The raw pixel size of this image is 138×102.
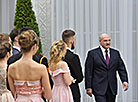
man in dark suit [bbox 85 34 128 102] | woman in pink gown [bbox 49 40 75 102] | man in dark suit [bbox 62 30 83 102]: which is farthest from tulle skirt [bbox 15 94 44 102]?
man in dark suit [bbox 85 34 128 102]

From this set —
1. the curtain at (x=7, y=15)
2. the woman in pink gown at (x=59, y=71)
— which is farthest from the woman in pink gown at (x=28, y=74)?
the curtain at (x=7, y=15)

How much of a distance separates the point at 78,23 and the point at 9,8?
2.33 metres

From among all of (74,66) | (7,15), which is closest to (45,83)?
(74,66)

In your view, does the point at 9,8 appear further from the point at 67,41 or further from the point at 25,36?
the point at 25,36

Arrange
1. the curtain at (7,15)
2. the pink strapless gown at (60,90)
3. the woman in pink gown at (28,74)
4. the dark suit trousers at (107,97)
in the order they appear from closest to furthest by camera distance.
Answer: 1. the woman in pink gown at (28,74)
2. the pink strapless gown at (60,90)
3. the dark suit trousers at (107,97)
4. the curtain at (7,15)

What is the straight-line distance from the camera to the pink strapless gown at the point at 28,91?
118 inches

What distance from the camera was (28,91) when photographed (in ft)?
10.0

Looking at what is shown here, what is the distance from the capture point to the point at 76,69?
458 centimetres

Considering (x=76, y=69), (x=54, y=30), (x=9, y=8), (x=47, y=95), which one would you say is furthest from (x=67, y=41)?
(x=9, y=8)

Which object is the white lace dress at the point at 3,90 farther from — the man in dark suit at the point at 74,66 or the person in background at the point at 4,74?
the man in dark suit at the point at 74,66

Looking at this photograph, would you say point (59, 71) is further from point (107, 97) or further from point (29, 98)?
point (107, 97)

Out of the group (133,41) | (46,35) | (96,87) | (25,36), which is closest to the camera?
(25,36)

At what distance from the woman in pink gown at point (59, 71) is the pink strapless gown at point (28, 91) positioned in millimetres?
1102

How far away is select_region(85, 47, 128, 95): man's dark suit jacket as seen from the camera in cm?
523
